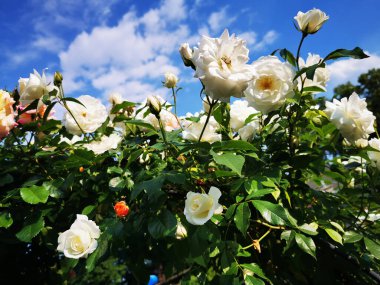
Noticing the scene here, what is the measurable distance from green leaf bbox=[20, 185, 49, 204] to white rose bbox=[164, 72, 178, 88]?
23.5 inches

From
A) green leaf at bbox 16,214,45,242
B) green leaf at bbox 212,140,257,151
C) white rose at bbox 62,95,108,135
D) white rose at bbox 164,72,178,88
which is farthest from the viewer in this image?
white rose at bbox 164,72,178,88

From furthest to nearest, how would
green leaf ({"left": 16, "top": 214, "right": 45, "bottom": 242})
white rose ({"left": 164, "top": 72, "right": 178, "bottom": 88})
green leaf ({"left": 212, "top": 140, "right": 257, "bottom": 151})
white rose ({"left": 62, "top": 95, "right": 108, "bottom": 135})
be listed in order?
white rose ({"left": 164, "top": 72, "right": 178, "bottom": 88}), white rose ({"left": 62, "top": 95, "right": 108, "bottom": 135}), green leaf ({"left": 16, "top": 214, "right": 45, "bottom": 242}), green leaf ({"left": 212, "top": 140, "right": 257, "bottom": 151})

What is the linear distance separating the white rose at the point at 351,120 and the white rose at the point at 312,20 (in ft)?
0.77

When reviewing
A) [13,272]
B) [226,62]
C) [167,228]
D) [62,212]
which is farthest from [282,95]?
[13,272]

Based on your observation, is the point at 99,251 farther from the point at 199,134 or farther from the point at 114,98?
the point at 114,98

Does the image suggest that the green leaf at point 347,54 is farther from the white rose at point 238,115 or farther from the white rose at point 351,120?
the white rose at point 238,115

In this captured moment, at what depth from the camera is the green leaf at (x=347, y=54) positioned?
0.79 meters

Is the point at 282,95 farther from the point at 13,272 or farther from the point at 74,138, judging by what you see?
the point at 13,272

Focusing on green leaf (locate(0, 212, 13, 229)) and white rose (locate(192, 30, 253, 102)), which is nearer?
white rose (locate(192, 30, 253, 102))

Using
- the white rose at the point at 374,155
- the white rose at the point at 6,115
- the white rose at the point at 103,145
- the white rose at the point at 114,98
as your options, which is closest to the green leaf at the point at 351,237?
the white rose at the point at 374,155

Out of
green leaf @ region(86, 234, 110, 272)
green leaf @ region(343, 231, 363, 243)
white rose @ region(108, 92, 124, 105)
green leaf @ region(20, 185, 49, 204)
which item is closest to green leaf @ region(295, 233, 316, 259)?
green leaf @ region(343, 231, 363, 243)

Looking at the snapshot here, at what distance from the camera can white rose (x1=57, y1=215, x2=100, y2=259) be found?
3.02 feet

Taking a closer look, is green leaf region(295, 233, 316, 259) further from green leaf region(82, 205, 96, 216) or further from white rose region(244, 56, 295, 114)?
green leaf region(82, 205, 96, 216)

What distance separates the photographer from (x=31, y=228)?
984mm
